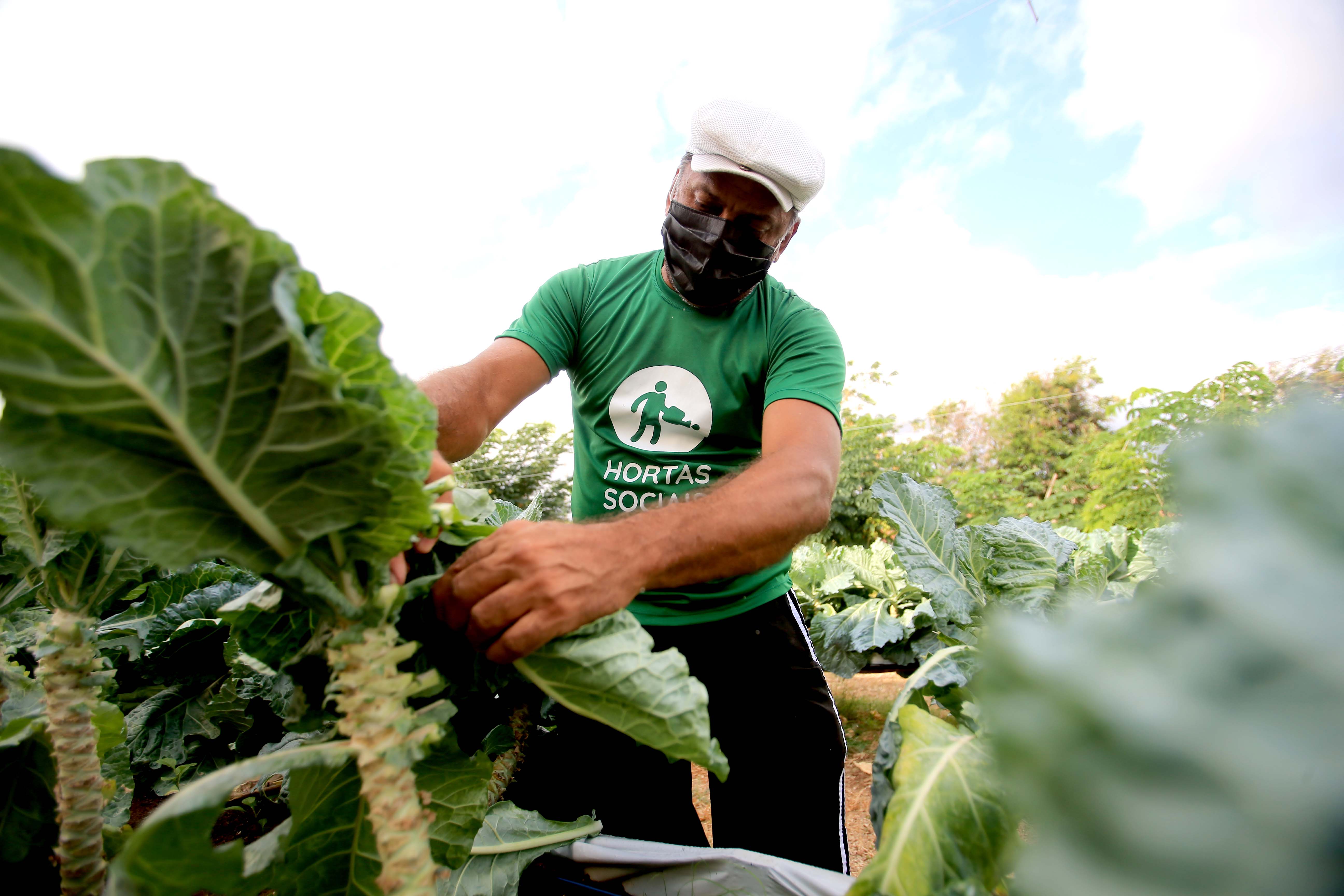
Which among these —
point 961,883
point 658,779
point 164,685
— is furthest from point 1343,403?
point 164,685

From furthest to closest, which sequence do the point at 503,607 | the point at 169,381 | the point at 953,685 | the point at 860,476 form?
the point at 860,476 → the point at 953,685 → the point at 503,607 → the point at 169,381

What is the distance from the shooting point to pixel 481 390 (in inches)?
Answer: 78.7

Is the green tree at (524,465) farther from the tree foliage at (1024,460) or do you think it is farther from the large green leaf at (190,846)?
the large green leaf at (190,846)

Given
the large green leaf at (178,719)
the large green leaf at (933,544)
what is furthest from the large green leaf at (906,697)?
the large green leaf at (178,719)

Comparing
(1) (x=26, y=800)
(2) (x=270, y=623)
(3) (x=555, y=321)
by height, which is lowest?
(1) (x=26, y=800)

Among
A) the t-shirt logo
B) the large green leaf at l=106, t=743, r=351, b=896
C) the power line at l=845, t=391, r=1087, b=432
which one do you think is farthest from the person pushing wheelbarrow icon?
the power line at l=845, t=391, r=1087, b=432

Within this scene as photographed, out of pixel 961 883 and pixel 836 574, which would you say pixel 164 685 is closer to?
pixel 961 883

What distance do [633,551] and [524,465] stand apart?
23.3 metres

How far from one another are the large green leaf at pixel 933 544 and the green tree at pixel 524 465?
20.9m

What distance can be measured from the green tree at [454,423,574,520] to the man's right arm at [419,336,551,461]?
20.2m

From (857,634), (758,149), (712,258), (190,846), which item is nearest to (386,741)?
(190,846)

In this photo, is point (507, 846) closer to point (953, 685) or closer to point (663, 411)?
point (953, 685)

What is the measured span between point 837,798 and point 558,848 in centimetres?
98

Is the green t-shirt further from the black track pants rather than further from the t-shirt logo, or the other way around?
the black track pants
